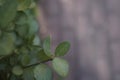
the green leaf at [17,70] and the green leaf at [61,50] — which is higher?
the green leaf at [61,50]

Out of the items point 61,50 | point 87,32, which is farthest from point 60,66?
point 87,32

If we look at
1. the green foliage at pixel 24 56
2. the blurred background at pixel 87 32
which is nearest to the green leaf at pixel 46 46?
the green foliage at pixel 24 56

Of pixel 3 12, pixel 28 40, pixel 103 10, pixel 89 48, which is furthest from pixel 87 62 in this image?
pixel 3 12

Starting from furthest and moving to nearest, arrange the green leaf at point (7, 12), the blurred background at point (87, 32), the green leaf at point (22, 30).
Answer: the blurred background at point (87, 32), the green leaf at point (22, 30), the green leaf at point (7, 12)

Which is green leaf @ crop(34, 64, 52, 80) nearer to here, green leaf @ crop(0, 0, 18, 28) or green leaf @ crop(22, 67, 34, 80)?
green leaf @ crop(22, 67, 34, 80)

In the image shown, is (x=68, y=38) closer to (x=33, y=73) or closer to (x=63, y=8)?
(x=63, y=8)

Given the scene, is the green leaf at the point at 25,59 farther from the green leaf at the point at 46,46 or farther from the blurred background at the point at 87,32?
the blurred background at the point at 87,32

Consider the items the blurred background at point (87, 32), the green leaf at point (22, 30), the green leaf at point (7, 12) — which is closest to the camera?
the green leaf at point (7, 12)

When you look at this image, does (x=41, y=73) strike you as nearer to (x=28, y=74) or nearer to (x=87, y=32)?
(x=28, y=74)

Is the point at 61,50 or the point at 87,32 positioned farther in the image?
the point at 87,32
